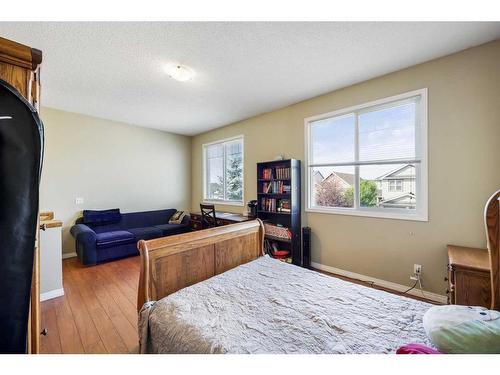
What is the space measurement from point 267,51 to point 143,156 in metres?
3.89

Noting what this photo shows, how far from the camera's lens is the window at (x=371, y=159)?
98.4 inches

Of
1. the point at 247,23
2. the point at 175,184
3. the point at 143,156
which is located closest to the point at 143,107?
the point at 143,156

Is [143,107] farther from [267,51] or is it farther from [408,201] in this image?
[408,201]

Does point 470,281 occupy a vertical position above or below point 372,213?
below

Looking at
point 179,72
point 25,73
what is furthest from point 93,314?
point 179,72

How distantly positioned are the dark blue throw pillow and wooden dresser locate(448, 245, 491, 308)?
199 inches

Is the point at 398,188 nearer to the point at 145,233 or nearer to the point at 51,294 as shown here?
the point at 145,233

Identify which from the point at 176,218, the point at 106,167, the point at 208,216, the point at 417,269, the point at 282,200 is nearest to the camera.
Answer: the point at 417,269

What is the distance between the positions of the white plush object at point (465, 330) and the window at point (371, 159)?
1754 mm

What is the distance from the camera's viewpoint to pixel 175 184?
18.2 ft

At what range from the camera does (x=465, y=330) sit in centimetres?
88

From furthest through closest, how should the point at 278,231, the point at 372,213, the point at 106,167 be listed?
the point at 106,167 < the point at 278,231 < the point at 372,213

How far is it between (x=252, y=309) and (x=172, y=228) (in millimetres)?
3649

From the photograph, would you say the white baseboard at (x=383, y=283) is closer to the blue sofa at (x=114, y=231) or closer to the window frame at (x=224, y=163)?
the window frame at (x=224, y=163)
